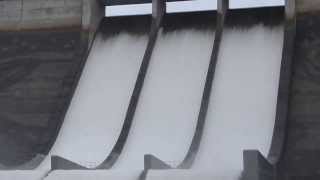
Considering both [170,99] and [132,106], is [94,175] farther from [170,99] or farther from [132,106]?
[170,99]

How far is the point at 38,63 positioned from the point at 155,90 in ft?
8.13

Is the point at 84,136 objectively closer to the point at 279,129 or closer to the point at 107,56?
the point at 107,56

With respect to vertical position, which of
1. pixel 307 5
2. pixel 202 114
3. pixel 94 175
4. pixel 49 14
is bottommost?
pixel 202 114

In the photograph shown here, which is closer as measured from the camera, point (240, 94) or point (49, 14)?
point (240, 94)

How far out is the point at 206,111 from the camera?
9688 millimetres

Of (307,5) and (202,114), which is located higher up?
(307,5)

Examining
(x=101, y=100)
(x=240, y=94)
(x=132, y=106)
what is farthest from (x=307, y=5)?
(x=101, y=100)

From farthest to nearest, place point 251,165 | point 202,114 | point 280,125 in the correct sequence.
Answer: point 202,114, point 280,125, point 251,165

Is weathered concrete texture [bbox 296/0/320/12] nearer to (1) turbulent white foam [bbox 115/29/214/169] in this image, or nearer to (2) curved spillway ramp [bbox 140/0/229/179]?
(2) curved spillway ramp [bbox 140/0/229/179]

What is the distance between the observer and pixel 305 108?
9.41m

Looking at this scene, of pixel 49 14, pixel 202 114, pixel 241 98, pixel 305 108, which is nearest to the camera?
pixel 305 108

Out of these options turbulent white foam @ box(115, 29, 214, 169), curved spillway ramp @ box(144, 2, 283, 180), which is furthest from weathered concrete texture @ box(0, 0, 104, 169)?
curved spillway ramp @ box(144, 2, 283, 180)

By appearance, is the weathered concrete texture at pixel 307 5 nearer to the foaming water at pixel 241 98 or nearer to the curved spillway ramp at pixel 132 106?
the foaming water at pixel 241 98

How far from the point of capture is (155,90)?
410 inches
